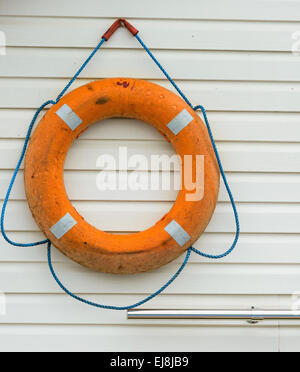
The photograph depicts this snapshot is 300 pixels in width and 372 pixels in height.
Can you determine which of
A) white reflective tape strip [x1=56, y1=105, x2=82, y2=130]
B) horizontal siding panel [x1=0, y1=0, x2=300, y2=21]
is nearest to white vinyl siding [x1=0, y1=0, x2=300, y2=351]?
horizontal siding panel [x1=0, y1=0, x2=300, y2=21]

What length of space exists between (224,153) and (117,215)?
52cm

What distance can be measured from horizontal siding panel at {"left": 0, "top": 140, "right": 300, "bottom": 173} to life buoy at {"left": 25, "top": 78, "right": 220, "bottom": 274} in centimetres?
9

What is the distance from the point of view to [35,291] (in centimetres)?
191

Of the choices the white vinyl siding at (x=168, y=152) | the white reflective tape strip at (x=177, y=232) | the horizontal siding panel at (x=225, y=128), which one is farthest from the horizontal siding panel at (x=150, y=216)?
the horizontal siding panel at (x=225, y=128)

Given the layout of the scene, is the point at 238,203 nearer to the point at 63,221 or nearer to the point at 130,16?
the point at 63,221

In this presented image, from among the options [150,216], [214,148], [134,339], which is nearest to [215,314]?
[134,339]

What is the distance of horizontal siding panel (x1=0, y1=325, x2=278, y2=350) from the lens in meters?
1.93

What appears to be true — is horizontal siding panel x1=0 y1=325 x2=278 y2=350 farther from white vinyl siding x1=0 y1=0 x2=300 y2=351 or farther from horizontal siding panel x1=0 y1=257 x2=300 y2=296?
horizontal siding panel x1=0 y1=257 x2=300 y2=296

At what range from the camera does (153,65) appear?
6.19 ft

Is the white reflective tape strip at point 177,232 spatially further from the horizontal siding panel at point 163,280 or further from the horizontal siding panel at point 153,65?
the horizontal siding panel at point 153,65

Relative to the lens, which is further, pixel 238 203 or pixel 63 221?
pixel 238 203
